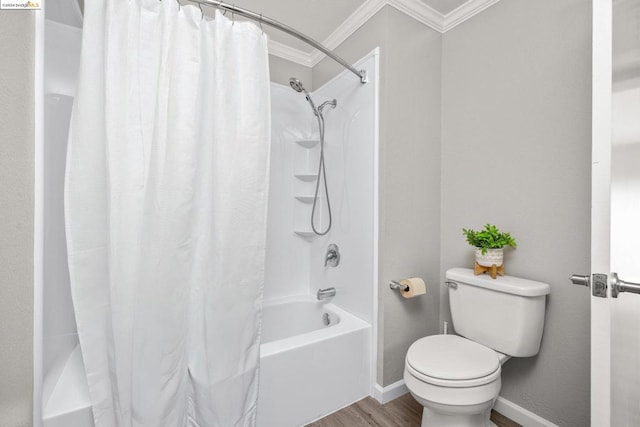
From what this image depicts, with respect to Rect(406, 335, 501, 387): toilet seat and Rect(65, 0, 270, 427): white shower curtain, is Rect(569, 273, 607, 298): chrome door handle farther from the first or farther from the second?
Rect(65, 0, 270, 427): white shower curtain

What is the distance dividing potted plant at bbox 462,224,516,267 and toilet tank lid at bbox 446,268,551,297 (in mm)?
79

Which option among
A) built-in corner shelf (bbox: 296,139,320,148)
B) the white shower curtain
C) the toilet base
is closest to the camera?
the white shower curtain

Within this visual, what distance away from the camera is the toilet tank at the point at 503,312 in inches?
54.2

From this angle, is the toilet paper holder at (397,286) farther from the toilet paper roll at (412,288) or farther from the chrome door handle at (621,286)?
the chrome door handle at (621,286)

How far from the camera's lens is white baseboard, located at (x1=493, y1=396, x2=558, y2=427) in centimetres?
146

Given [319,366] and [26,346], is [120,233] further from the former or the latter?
[319,366]

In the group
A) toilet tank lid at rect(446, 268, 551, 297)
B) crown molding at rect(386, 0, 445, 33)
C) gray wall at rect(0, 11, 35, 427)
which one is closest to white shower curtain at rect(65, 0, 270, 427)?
gray wall at rect(0, 11, 35, 427)

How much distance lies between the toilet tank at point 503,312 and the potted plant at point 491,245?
0.09 metres

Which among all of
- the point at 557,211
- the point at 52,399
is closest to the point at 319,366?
the point at 52,399

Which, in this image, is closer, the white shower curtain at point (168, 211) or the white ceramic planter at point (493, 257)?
the white shower curtain at point (168, 211)

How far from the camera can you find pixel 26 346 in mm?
913

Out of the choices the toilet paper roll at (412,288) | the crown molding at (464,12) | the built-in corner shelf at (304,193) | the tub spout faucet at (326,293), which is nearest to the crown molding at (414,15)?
the crown molding at (464,12)

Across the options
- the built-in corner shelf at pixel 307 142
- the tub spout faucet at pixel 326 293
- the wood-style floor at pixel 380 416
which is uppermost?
the built-in corner shelf at pixel 307 142

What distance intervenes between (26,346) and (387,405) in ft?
5.47
